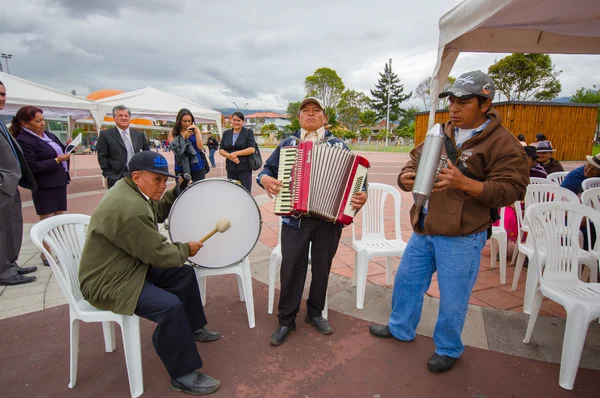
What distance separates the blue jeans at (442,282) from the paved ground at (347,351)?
0.20 metres

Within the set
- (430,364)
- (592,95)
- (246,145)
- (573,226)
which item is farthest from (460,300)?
(592,95)

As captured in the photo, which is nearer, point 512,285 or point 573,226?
point 573,226

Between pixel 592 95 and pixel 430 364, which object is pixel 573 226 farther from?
pixel 592 95

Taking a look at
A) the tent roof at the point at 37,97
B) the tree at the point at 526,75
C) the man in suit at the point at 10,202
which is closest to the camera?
the man in suit at the point at 10,202

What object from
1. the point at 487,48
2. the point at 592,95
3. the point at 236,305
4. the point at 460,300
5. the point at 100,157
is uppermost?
the point at 592,95

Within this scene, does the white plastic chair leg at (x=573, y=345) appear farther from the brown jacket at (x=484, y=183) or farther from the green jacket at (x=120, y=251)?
the green jacket at (x=120, y=251)

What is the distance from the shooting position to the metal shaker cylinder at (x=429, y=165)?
6.02 ft

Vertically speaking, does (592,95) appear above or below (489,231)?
above

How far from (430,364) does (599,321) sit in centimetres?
180

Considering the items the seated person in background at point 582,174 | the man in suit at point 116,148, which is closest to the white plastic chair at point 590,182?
the seated person in background at point 582,174

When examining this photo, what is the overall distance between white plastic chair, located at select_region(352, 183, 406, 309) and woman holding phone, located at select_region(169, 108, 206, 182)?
2961 millimetres

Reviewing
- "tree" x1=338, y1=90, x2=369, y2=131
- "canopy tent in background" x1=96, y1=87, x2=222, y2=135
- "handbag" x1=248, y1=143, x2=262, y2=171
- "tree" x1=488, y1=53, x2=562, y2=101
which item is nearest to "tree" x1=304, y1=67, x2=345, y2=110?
"tree" x1=338, y1=90, x2=369, y2=131

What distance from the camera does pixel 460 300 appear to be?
90.2 inches

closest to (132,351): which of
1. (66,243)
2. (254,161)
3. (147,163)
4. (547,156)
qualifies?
(66,243)
